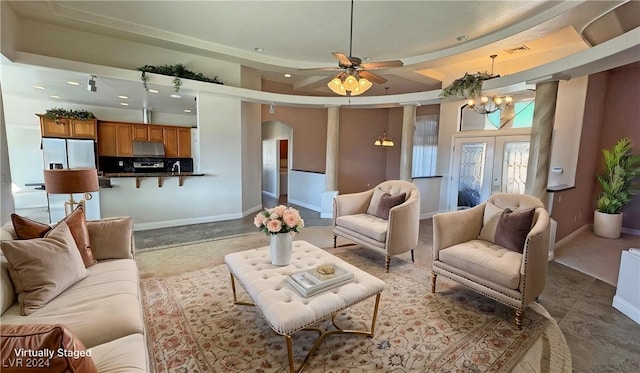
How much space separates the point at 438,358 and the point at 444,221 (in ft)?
4.34

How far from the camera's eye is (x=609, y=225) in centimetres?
491

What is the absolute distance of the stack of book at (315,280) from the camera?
1.91 m

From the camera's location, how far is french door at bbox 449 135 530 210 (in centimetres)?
555


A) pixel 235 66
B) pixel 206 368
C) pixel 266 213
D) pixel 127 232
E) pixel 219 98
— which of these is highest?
pixel 235 66

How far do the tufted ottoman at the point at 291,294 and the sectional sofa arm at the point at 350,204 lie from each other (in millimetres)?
1542

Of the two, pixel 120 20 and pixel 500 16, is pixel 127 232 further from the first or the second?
pixel 500 16

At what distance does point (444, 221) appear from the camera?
2848mm

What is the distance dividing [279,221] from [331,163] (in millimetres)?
4147

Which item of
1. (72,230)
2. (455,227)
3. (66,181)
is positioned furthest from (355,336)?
(66,181)

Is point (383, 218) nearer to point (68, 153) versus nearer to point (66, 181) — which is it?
point (66, 181)

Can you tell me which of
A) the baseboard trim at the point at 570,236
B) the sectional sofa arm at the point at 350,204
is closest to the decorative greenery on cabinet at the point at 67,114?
the sectional sofa arm at the point at 350,204

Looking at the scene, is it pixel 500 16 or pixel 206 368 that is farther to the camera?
pixel 500 16

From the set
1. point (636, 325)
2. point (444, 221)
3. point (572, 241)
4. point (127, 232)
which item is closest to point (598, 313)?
point (636, 325)

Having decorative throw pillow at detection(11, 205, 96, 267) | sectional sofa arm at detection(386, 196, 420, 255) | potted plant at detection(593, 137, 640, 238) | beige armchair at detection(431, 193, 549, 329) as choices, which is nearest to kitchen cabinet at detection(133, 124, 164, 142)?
decorative throw pillow at detection(11, 205, 96, 267)
